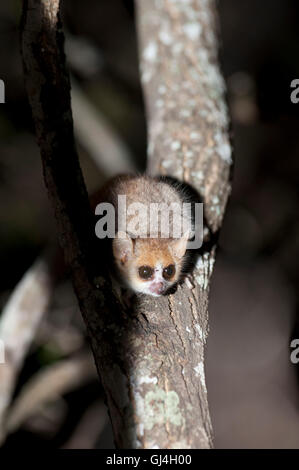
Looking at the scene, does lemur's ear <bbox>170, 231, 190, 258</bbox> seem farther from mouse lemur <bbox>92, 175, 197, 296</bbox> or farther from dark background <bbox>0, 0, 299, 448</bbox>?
dark background <bbox>0, 0, 299, 448</bbox>

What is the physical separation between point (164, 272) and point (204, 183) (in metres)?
0.58

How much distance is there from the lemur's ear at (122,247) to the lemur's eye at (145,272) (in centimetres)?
11

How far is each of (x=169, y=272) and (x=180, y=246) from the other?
161 mm

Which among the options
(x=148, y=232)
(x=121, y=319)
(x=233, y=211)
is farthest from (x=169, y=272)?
(x=233, y=211)

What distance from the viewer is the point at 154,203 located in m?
3.11

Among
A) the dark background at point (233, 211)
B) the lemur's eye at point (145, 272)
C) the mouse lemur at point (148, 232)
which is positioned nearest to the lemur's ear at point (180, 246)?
the mouse lemur at point (148, 232)

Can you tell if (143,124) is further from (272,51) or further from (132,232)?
(132,232)

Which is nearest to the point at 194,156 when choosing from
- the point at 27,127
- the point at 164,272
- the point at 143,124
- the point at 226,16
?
the point at 164,272

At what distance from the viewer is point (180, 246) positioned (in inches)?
125

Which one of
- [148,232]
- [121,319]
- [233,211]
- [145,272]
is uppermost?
[148,232]

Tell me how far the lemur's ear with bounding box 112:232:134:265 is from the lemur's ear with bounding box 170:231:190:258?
0.24 metres

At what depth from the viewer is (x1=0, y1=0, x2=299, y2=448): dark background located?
553cm

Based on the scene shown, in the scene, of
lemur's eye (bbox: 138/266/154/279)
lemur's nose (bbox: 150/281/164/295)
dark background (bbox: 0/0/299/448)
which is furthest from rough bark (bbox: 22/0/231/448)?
dark background (bbox: 0/0/299/448)

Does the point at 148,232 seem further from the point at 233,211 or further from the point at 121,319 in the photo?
the point at 233,211
